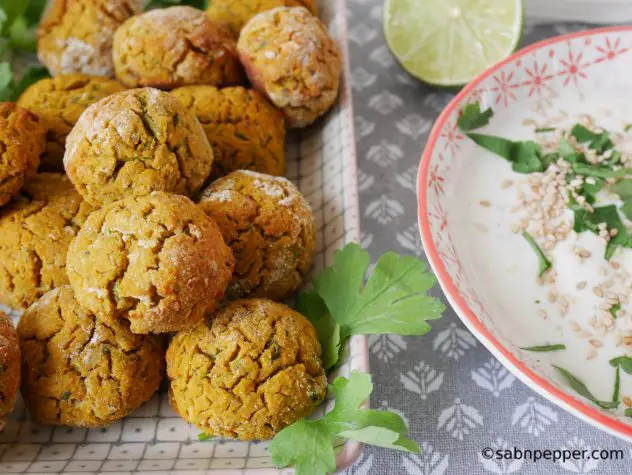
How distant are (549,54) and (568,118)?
7.2 inches

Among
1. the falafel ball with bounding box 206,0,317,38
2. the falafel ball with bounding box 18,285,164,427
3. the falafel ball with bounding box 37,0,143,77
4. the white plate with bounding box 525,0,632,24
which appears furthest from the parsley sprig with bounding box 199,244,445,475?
the white plate with bounding box 525,0,632,24

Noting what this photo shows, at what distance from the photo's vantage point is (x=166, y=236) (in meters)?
1.22

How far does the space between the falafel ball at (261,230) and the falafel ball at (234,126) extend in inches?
4.3

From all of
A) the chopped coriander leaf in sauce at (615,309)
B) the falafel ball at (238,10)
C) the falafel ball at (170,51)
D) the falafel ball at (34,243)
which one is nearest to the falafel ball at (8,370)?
the falafel ball at (34,243)

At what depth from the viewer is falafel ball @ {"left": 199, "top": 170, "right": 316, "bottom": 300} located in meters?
1.39

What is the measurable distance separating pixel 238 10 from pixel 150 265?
36.2 inches

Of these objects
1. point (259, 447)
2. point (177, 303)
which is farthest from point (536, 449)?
point (177, 303)

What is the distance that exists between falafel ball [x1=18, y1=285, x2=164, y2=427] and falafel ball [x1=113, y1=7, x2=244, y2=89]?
61cm

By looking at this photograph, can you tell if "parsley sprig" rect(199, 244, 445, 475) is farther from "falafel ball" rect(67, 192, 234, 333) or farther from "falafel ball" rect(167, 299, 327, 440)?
"falafel ball" rect(67, 192, 234, 333)

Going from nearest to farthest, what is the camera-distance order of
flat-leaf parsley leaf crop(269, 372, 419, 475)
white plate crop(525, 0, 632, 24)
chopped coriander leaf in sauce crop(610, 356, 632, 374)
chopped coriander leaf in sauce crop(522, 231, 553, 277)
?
flat-leaf parsley leaf crop(269, 372, 419, 475) → chopped coriander leaf in sauce crop(610, 356, 632, 374) → chopped coriander leaf in sauce crop(522, 231, 553, 277) → white plate crop(525, 0, 632, 24)

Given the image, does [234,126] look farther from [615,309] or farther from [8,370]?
[615,309]

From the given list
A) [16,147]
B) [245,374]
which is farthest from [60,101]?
[245,374]

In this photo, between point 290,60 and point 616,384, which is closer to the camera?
point 616,384

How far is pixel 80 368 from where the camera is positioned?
4.21 ft
